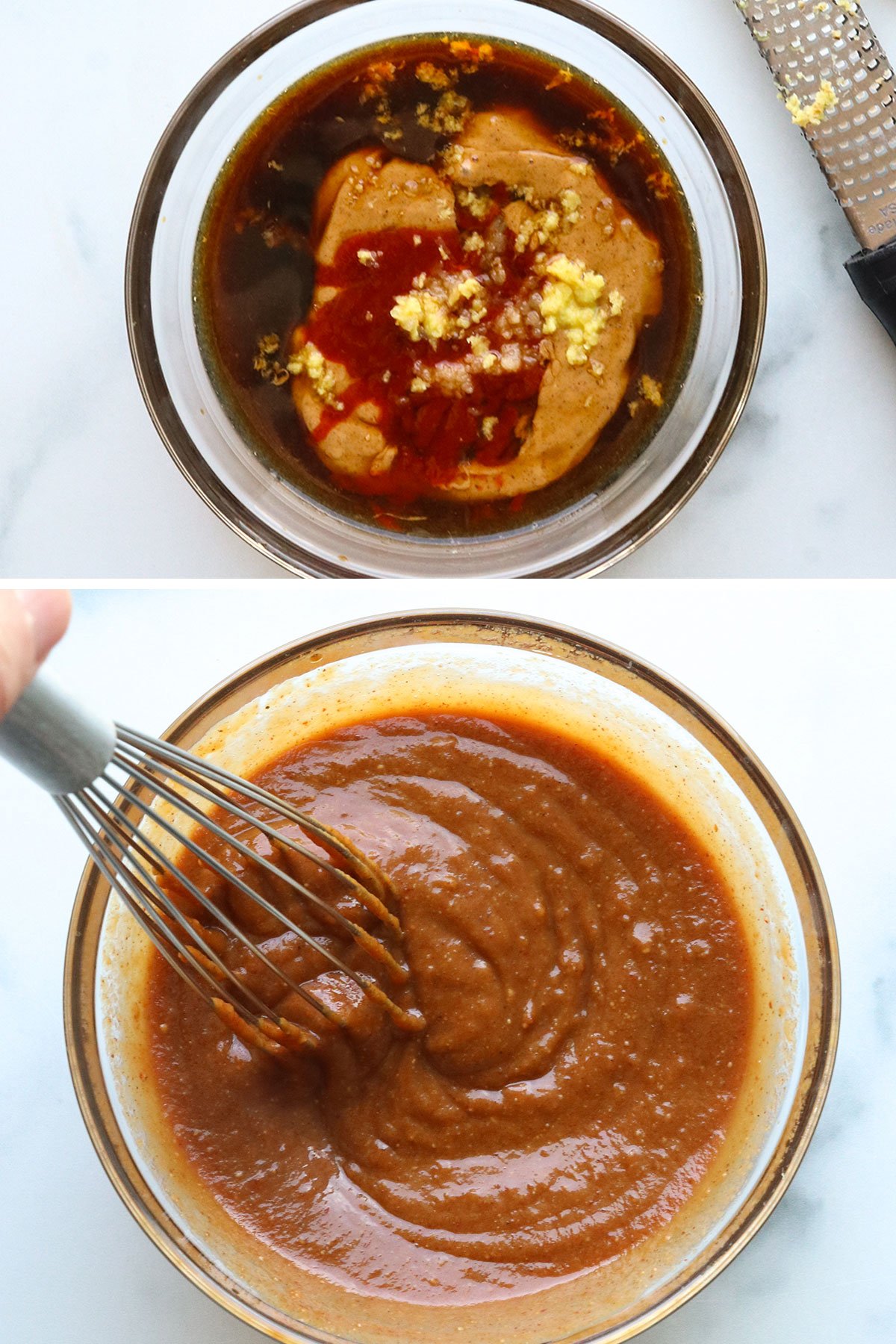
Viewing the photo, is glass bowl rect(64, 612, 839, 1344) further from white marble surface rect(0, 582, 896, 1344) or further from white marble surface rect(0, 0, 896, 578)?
white marble surface rect(0, 0, 896, 578)

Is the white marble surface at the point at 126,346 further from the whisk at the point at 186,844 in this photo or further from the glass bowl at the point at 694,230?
the whisk at the point at 186,844

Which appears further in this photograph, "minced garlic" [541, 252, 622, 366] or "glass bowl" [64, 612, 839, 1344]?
"minced garlic" [541, 252, 622, 366]

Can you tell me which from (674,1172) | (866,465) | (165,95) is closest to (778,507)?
(866,465)

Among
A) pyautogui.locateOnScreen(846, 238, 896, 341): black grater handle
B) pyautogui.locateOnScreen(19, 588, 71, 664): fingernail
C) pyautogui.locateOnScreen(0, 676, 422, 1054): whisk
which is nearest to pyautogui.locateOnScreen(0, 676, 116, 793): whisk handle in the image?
pyautogui.locateOnScreen(0, 676, 422, 1054): whisk

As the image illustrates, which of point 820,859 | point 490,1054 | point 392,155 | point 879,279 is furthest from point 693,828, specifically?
point 392,155

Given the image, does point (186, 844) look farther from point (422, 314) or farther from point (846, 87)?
point (846, 87)

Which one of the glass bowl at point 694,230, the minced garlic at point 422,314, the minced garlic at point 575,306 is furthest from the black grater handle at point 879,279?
the minced garlic at point 422,314
